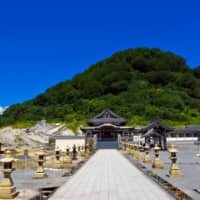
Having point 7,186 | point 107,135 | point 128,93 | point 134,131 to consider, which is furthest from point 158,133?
point 128,93

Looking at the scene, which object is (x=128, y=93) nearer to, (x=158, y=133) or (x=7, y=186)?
(x=158, y=133)

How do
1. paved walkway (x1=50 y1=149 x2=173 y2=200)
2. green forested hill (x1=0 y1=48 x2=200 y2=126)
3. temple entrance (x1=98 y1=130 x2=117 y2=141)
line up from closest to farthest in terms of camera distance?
paved walkway (x1=50 y1=149 x2=173 y2=200) < temple entrance (x1=98 y1=130 x2=117 y2=141) < green forested hill (x1=0 y1=48 x2=200 y2=126)

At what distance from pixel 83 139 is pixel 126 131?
6.93 m

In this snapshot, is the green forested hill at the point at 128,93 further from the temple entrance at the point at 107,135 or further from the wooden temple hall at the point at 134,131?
the temple entrance at the point at 107,135

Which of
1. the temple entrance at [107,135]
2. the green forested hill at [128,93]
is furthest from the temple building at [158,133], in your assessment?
the green forested hill at [128,93]

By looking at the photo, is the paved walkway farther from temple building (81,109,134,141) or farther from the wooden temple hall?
temple building (81,109,134,141)

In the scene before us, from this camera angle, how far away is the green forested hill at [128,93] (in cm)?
7962

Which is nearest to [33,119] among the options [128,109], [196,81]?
[128,109]

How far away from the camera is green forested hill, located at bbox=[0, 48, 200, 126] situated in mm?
79625

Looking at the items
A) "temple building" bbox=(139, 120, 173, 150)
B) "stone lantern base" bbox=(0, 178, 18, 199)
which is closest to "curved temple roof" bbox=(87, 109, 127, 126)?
"temple building" bbox=(139, 120, 173, 150)

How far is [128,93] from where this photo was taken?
312 feet

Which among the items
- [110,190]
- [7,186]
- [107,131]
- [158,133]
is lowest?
[110,190]

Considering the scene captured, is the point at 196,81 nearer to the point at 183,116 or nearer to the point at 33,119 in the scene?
the point at 183,116

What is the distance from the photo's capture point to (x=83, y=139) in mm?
47875
